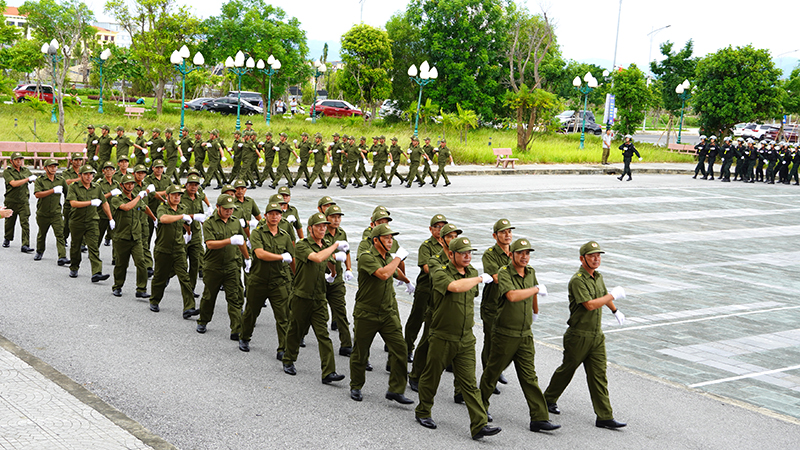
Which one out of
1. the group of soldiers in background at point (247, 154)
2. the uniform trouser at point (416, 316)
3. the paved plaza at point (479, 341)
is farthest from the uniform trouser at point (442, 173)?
the uniform trouser at point (416, 316)

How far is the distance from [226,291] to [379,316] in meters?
2.60

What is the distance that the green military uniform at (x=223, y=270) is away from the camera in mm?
9008

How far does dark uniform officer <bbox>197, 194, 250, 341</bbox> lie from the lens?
29.5ft

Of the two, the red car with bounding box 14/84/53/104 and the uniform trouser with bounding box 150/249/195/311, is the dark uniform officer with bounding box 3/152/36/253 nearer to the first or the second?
the uniform trouser with bounding box 150/249/195/311

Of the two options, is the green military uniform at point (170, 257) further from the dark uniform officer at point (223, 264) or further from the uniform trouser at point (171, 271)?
the dark uniform officer at point (223, 264)

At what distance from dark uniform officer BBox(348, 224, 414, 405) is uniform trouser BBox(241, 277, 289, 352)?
142 centimetres

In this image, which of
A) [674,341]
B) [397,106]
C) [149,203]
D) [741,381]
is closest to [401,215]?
[149,203]

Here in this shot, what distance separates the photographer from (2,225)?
1500 centimetres

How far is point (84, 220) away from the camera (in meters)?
→ 11.6

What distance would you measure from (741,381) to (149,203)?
29.4ft

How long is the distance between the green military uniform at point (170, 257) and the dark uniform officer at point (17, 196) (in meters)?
4.28

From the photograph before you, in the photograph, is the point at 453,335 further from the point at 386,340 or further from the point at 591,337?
the point at 591,337

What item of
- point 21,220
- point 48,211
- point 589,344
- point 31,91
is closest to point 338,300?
point 589,344

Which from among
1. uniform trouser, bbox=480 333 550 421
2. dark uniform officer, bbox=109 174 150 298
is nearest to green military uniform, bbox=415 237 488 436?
uniform trouser, bbox=480 333 550 421
